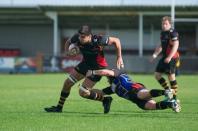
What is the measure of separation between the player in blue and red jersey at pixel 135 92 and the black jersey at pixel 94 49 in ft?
0.80

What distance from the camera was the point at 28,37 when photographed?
51.8 metres

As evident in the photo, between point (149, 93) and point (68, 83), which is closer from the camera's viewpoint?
point (149, 93)

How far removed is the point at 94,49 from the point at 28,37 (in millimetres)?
39049

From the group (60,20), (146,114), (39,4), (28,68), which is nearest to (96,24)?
(60,20)

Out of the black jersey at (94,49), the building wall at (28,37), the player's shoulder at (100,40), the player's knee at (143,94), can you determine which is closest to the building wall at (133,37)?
the building wall at (28,37)

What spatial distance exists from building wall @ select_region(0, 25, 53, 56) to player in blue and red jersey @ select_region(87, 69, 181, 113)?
126ft

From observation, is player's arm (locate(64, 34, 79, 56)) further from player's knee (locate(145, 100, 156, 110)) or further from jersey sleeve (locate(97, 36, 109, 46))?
player's knee (locate(145, 100, 156, 110))

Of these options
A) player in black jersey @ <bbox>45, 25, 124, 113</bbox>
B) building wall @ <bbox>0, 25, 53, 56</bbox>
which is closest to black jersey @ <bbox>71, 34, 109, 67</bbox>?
player in black jersey @ <bbox>45, 25, 124, 113</bbox>

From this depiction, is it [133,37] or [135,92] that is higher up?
[135,92]

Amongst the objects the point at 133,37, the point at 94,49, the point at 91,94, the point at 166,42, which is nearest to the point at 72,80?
the point at 91,94

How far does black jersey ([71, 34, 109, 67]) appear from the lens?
12977 millimetres

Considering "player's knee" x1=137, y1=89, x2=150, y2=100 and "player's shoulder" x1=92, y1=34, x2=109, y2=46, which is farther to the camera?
"player's shoulder" x1=92, y1=34, x2=109, y2=46

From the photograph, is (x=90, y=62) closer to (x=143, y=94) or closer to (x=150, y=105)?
(x=143, y=94)

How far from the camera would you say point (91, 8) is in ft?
148
